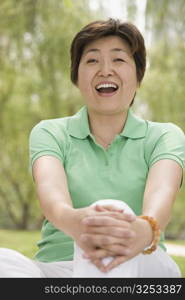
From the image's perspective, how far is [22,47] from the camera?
→ 764cm

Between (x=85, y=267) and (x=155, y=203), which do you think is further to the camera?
(x=155, y=203)

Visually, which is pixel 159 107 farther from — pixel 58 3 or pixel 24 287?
pixel 24 287

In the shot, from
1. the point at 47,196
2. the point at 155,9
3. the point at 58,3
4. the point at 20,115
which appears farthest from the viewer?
the point at 20,115

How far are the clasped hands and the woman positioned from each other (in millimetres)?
112

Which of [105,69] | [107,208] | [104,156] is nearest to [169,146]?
[104,156]

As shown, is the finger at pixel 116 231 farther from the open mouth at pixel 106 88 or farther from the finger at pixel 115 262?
the open mouth at pixel 106 88

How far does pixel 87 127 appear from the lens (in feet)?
6.11

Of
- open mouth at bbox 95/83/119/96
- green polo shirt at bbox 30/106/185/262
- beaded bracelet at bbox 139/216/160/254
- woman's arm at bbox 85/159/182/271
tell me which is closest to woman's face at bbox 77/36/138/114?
open mouth at bbox 95/83/119/96

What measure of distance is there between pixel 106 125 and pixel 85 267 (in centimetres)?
62

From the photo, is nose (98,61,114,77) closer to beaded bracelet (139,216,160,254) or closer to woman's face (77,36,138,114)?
woman's face (77,36,138,114)

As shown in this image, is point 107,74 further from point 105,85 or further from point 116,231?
point 116,231

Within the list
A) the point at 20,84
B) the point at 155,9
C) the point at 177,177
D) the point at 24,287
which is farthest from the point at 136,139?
the point at 20,84

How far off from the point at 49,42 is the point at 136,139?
6028 millimetres

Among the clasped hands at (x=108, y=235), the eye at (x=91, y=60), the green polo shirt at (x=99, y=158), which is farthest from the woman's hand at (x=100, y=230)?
the eye at (x=91, y=60)
